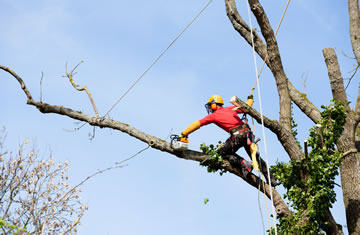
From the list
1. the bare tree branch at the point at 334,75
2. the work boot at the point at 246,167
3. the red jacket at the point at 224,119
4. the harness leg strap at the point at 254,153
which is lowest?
the work boot at the point at 246,167

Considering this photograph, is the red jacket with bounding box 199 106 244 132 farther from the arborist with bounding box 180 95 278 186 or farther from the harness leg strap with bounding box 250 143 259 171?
the harness leg strap with bounding box 250 143 259 171

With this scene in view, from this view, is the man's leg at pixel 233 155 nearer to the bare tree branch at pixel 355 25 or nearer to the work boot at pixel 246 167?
the work boot at pixel 246 167

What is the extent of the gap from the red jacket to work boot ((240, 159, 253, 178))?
53 centimetres

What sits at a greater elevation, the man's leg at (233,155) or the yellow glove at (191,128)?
the yellow glove at (191,128)

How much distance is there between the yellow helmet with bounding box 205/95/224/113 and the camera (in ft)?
24.4

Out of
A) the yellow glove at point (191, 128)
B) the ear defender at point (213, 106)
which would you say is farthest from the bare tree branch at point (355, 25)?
the yellow glove at point (191, 128)

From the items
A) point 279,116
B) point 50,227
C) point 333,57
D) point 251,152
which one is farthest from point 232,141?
point 50,227

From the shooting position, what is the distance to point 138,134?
7.58 metres

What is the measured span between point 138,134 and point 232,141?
143 cm

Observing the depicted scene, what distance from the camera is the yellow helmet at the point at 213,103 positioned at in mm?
7430

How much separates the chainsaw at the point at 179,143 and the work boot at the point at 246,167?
84 centimetres

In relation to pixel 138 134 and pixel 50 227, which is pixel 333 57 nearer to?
pixel 138 134

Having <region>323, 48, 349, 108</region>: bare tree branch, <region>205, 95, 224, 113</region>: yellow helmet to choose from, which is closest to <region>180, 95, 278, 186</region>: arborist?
<region>205, 95, 224, 113</region>: yellow helmet

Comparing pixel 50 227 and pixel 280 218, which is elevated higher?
pixel 50 227
